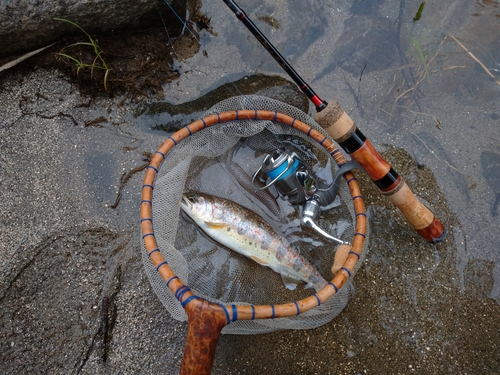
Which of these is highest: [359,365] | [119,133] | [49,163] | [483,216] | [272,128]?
[272,128]

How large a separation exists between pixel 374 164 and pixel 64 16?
2437 millimetres

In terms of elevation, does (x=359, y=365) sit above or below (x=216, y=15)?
below

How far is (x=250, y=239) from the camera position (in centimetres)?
288

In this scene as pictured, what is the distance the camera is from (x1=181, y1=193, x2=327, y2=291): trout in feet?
9.42

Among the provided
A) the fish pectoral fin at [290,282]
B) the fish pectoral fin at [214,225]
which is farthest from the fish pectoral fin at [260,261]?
the fish pectoral fin at [214,225]

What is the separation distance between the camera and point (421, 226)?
9.54 ft

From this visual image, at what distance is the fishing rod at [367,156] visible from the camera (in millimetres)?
2541

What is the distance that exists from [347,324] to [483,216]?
1308 millimetres

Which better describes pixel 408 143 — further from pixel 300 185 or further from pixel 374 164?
pixel 300 185

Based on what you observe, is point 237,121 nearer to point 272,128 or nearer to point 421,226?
point 272,128

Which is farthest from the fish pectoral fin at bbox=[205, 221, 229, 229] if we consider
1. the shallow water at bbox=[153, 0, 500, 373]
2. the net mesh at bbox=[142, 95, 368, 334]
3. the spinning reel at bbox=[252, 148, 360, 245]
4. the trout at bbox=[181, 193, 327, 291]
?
the shallow water at bbox=[153, 0, 500, 373]

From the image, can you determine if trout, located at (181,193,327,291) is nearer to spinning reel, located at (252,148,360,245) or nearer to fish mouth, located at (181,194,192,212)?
fish mouth, located at (181,194,192,212)

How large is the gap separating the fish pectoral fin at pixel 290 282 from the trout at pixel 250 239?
0.02m

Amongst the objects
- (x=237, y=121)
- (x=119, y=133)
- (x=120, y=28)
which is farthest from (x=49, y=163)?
(x=237, y=121)
